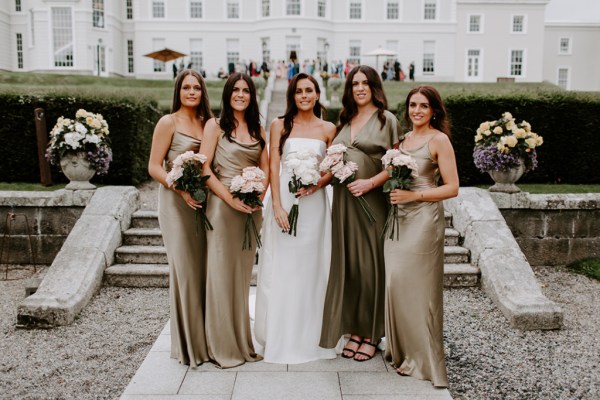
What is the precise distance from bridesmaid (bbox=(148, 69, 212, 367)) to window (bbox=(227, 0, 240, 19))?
43.8 metres

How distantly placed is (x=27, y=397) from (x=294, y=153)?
269cm

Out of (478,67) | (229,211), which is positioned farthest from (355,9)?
(229,211)

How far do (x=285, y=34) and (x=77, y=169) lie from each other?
3770cm

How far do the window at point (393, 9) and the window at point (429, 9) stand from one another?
7.08 ft

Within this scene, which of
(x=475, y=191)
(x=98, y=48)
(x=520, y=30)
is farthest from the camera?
(x=520, y=30)

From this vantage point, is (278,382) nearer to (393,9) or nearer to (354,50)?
(354,50)

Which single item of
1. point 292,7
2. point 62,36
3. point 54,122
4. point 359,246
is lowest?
point 359,246

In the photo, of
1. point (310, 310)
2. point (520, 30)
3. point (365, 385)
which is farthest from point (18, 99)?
point (520, 30)

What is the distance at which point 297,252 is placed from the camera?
4.61 m

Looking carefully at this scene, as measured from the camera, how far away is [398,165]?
161 inches

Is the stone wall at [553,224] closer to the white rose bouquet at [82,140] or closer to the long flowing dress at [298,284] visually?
the long flowing dress at [298,284]

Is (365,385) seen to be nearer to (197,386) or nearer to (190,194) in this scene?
(197,386)

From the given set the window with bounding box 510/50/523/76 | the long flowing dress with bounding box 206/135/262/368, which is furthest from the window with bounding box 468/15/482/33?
the long flowing dress with bounding box 206/135/262/368

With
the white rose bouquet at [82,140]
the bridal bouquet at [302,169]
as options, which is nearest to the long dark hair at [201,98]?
the bridal bouquet at [302,169]
